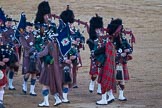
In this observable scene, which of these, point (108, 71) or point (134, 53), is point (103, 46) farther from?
point (134, 53)

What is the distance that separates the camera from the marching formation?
14.1m

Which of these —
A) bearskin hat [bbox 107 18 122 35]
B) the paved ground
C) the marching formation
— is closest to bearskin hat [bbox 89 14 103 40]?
the marching formation

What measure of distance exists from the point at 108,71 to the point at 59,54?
1.17 meters

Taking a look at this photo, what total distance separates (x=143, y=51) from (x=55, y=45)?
29.9 ft

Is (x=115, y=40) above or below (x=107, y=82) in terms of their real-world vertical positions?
above

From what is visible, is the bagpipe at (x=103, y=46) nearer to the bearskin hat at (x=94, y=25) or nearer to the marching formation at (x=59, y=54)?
the marching formation at (x=59, y=54)

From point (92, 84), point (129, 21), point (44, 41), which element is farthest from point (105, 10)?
point (44, 41)

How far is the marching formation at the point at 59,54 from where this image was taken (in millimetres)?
14109

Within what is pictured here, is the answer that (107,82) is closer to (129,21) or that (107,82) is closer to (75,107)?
(75,107)

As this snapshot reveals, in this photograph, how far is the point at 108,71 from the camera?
1453 centimetres

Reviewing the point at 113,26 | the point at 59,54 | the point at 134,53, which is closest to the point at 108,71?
the point at 113,26

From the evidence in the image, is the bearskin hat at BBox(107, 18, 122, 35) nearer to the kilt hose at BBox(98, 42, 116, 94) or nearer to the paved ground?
the kilt hose at BBox(98, 42, 116, 94)

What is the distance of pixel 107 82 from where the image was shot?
14523 millimetres

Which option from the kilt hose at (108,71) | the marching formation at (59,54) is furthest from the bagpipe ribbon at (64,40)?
the kilt hose at (108,71)
